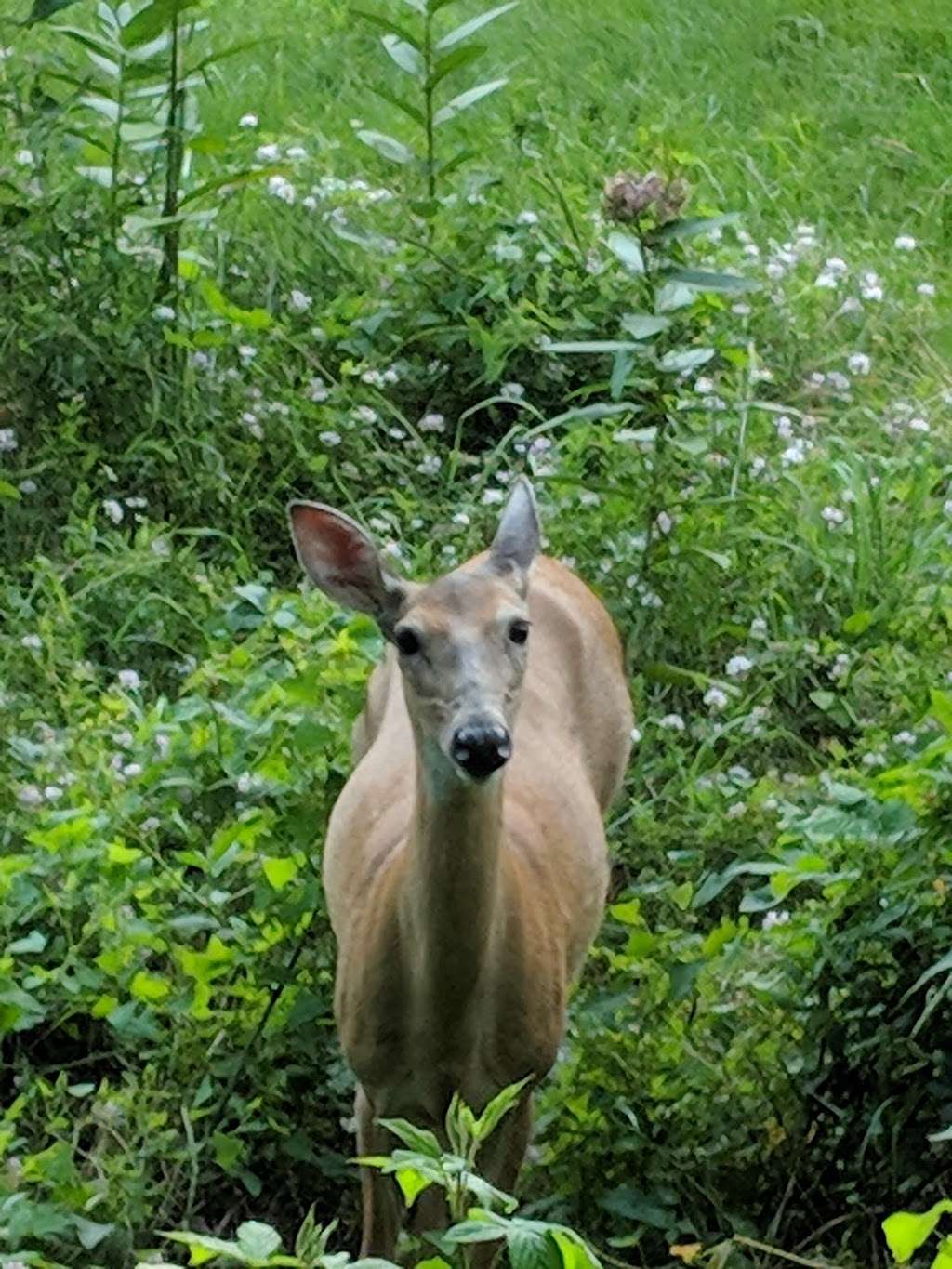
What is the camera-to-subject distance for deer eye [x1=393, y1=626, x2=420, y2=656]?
154 inches

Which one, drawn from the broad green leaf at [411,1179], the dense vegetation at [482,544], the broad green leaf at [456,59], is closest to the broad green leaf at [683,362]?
the dense vegetation at [482,544]

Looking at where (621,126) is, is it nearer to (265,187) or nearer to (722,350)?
(265,187)

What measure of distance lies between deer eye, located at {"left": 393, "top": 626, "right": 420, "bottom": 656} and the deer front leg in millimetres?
721

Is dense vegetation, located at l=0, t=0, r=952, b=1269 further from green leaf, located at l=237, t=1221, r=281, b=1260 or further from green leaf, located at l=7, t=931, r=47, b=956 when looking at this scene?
green leaf, located at l=237, t=1221, r=281, b=1260

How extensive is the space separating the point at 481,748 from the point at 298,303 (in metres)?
3.37

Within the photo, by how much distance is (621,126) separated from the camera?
848cm

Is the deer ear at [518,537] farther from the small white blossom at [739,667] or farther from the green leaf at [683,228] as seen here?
the small white blossom at [739,667]

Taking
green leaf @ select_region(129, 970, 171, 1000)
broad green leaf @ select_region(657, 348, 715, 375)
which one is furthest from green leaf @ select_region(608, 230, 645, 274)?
green leaf @ select_region(129, 970, 171, 1000)

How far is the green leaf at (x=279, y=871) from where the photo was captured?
174 inches

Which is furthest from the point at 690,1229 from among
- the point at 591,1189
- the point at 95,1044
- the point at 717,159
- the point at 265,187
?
the point at 717,159

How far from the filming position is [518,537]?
171 inches

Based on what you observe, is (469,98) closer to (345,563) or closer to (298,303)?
(298,303)

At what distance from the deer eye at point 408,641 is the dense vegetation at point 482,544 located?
2.00ft

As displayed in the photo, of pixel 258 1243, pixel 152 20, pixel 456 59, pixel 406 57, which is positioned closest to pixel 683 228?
pixel 456 59
